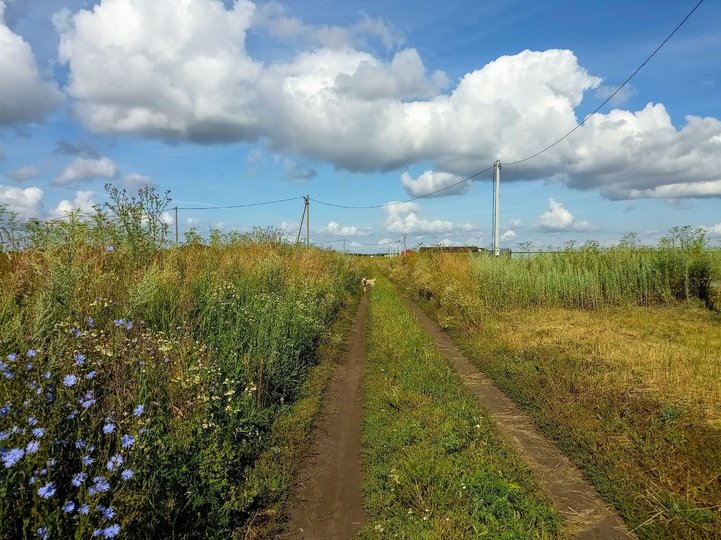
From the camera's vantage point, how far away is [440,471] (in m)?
4.57

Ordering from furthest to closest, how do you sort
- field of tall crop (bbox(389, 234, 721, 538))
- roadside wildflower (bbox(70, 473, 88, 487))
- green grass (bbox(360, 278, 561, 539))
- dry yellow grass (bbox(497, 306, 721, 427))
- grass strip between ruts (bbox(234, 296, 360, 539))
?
dry yellow grass (bbox(497, 306, 721, 427)) < field of tall crop (bbox(389, 234, 721, 538)) < grass strip between ruts (bbox(234, 296, 360, 539)) < green grass (bbox(360, 278, 561, 539)) < roadside wildflower (bbox(70, 473, 88, 487))

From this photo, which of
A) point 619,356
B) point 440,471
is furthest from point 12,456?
point 619,356

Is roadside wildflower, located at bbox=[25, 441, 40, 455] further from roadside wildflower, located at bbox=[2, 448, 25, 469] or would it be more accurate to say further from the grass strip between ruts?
the grass strip between ruts

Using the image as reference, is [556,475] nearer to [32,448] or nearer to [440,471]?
[440,471]

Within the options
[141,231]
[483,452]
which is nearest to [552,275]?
[483,452]

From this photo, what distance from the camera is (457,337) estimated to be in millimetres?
11961

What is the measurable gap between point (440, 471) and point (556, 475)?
4.03 feet

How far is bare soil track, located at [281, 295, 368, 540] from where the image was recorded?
156 inches

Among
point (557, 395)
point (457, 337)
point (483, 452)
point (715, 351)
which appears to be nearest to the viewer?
point (483, 452)

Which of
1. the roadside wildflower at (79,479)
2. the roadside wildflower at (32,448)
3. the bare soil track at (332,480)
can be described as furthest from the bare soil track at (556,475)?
the roadside wildflower at (32,448)

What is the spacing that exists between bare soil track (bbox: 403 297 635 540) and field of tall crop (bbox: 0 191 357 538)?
2692mm

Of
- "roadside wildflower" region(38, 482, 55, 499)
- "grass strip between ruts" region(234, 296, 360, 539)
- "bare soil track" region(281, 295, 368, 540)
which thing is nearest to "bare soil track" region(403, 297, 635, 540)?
"bare soil track" region(281, 295, 368, 540)

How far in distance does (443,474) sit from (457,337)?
25.1 ft

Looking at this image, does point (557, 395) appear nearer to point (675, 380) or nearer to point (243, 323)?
point (675, 380)
